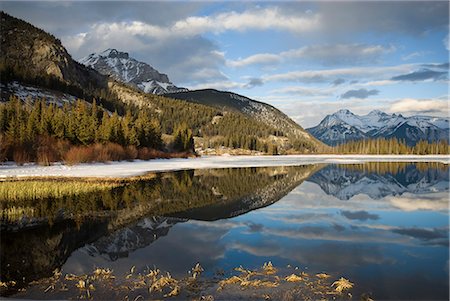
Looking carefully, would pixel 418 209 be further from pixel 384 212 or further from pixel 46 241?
pixel 46 241

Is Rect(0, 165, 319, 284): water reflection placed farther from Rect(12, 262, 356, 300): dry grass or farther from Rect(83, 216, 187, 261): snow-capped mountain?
Rect(12, 262, 356, 300): dry grass

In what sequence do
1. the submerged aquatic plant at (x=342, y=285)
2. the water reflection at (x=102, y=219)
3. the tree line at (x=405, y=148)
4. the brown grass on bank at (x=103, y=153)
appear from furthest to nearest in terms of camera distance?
the tree line at (x=405, y=148)
the brown grass on bank at (x=103, y=153)
the water reflection at (x=102, y=219)
the submerged aquatic plant at (x=342, y=285)

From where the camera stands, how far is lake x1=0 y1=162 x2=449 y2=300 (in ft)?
31.0

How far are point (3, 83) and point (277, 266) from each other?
129772 mm

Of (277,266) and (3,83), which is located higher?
(3,83)

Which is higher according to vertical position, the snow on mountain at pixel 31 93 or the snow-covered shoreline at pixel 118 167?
the snow on mountain at pixel 31 93

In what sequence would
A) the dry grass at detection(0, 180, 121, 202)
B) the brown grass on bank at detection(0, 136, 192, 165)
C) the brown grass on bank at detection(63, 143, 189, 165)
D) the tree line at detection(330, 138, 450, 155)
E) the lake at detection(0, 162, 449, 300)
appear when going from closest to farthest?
the lake at detection(0, 162, 449, 300) < the dry grass at detection(0, 180, 121, 202) < the brown grass on bank at detection(0, 136, 192, 165) < the brown grass on bank at detection(63, 143, 189, 165) < the tree line at detection(330, 138, 450, 155)

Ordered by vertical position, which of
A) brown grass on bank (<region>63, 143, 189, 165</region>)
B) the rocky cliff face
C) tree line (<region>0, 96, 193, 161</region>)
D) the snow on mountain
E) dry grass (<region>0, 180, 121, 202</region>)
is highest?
the rocky cliff face

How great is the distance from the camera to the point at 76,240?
13.8 m

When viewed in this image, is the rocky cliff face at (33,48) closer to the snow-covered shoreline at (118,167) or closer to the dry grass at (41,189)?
the snow-covered shoreline at (118,167)

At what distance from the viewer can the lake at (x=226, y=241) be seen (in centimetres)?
945

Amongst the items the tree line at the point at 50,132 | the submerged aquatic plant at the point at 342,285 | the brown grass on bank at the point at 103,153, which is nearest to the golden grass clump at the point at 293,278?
the submerged aquatic plant at the point at 342,285

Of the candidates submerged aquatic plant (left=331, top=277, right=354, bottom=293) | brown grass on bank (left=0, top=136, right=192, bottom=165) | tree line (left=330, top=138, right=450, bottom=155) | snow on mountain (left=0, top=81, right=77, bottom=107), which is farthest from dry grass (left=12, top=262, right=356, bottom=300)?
tree line (left=330, top=138, right=450, bottom=155)

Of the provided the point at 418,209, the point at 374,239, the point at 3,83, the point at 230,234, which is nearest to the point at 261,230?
the point at 230,234
